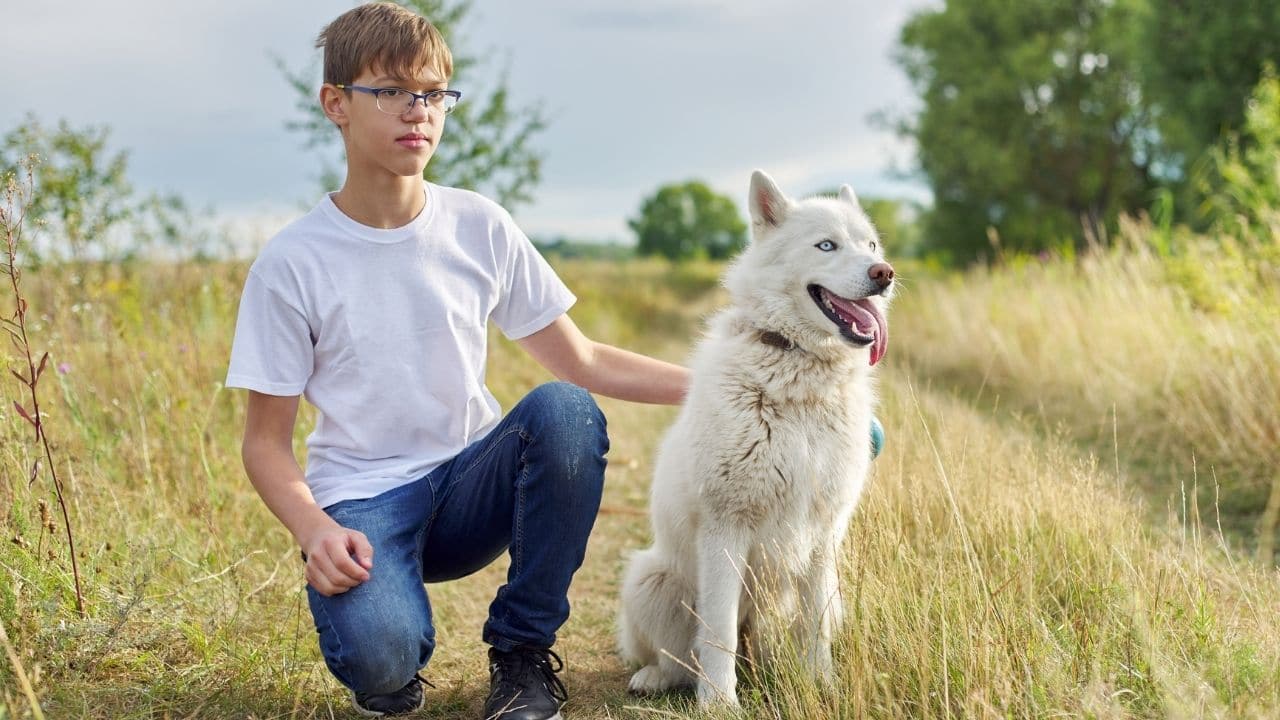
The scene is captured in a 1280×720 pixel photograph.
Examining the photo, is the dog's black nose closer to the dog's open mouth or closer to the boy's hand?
the dog's open mouth

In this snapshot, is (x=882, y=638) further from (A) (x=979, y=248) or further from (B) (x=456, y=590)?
(A) (x=979, y=248)

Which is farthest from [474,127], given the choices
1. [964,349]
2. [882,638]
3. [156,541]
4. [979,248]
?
[979,248]

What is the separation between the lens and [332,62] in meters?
2.71

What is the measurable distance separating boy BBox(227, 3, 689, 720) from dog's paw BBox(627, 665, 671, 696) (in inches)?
9.5

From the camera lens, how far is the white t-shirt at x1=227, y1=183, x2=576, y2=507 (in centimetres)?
262

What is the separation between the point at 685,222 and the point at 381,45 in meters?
51.7

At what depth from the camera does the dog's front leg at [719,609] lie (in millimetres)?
2561

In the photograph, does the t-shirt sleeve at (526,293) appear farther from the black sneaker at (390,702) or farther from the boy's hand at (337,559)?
the black sneaker at (390,702)

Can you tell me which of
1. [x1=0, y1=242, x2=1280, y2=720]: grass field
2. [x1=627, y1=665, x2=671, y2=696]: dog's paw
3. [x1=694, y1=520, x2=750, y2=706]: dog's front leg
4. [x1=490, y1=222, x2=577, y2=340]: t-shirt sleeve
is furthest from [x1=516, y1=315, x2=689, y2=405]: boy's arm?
[x1=627, y1=665, x2=671, y2=696]: dog's paw

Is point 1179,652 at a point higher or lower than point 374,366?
lower

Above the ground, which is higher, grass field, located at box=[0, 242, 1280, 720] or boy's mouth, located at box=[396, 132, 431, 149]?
boy's mouth, located at box=[396, 132, 431, 149]

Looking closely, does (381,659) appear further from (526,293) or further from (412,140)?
(412,140)

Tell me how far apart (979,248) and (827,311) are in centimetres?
2064

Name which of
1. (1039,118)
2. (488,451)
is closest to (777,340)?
(488,451)
